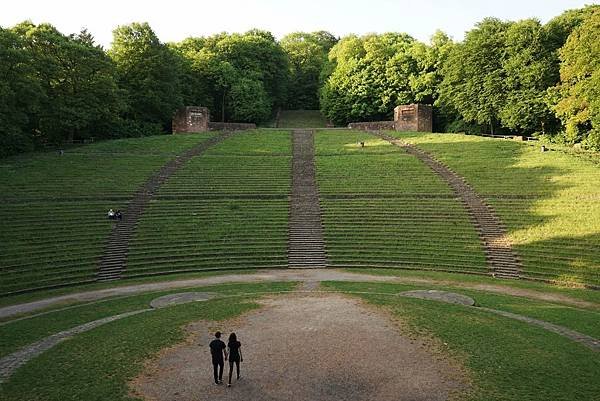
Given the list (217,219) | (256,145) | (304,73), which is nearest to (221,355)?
(217,219)

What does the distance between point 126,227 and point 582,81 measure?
137ft

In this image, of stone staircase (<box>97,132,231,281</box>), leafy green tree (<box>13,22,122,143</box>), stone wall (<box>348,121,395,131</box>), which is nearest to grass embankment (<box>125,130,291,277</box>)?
stone staircase (<box>97,132,231,281</box>)

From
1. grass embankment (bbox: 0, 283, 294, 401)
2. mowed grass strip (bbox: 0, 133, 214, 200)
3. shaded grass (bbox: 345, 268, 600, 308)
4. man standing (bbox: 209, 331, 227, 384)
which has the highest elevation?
mowed grass strip (bbox: 0, 133, 214, 200)

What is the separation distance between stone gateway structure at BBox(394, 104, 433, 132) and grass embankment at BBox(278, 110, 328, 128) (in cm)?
1580

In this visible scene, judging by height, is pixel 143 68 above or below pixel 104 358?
above

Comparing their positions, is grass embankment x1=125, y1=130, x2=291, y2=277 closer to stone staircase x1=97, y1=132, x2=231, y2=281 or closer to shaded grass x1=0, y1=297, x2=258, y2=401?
stone staircase x1=97, y1=132, x2=231, y2=281

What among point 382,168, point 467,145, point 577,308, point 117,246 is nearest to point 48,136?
point 117,246

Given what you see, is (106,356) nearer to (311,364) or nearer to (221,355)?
(221,355)

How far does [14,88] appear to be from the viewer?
4159 cm

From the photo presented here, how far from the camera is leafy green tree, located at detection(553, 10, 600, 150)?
42.9 metres

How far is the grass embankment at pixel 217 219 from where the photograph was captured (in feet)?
93.5

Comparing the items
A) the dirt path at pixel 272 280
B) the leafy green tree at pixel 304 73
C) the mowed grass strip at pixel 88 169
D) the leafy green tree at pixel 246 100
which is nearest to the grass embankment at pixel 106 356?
Answer: the dirt path at pixel 272 280

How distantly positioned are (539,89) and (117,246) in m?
49.4

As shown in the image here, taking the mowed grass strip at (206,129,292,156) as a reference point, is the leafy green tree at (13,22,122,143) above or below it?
above
